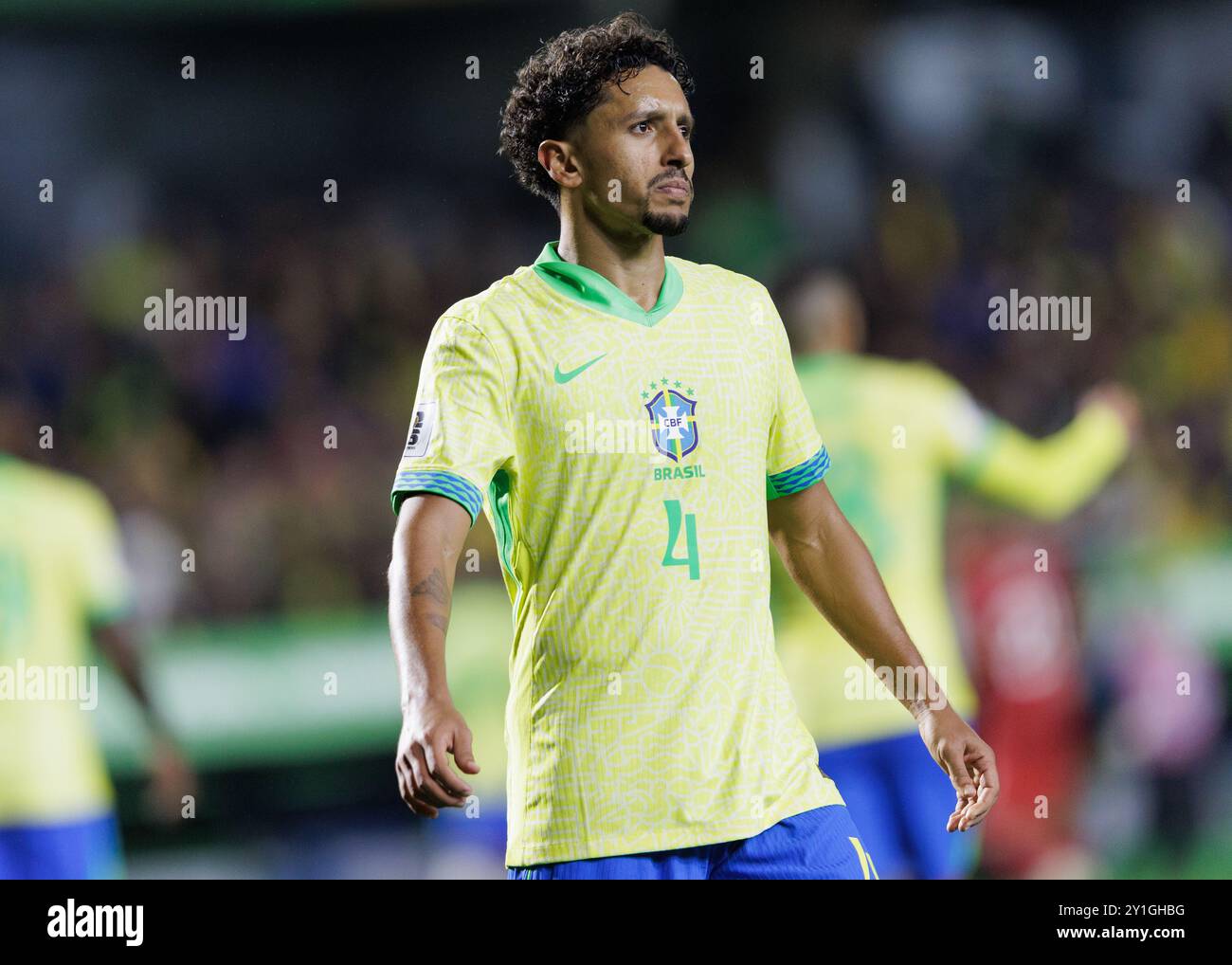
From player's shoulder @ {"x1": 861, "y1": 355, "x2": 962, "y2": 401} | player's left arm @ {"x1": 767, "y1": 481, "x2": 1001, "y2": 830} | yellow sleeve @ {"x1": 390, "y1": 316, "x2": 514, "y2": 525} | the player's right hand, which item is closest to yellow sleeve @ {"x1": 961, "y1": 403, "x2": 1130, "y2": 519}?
player's shoulder @ {"x1": 861, "y1": 355, "x2": 962, "y2": 401}

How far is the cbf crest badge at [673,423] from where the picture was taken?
2.12 meters

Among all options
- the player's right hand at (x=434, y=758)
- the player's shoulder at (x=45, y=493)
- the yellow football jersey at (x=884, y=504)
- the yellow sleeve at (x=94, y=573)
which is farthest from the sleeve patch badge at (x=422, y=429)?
the player's shoulder at (x=45, y=493)

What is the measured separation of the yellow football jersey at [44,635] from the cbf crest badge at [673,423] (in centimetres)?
223

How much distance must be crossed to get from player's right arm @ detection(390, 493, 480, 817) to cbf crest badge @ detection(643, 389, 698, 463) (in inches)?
11.2

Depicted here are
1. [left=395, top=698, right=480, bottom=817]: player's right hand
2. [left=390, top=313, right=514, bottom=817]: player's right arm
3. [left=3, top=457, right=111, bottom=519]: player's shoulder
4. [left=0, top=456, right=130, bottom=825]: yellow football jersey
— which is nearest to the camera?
[left=395, top=698, right=480, bottom=817]: player's right hand

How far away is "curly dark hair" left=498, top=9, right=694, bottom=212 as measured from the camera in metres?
2.36

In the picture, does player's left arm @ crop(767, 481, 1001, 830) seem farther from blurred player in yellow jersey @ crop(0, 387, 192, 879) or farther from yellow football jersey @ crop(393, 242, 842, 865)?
blurred player in yellow jersey @ crop(0, 387, 192, 879)

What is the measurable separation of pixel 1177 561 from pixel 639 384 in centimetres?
369

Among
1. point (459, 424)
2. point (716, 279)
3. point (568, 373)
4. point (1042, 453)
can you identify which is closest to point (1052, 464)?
point (1042, 453)

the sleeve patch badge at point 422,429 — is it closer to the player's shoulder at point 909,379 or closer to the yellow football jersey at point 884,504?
the yellow football jersey at point 884,504

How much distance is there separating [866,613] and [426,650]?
68 centimetres

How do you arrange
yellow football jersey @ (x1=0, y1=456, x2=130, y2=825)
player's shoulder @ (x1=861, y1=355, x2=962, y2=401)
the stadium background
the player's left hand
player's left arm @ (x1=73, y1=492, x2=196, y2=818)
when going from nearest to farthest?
the player's left hand < player's left arm @ (x1=73, y1=492, x2=196, y2=818) < yellow football jersey @ (x1=0, y1=456, x2=130, y2=825) < player's shoulder @ (x1=861, y1=355, x2=962, y2=401) < the stadium background

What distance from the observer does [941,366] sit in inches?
206
